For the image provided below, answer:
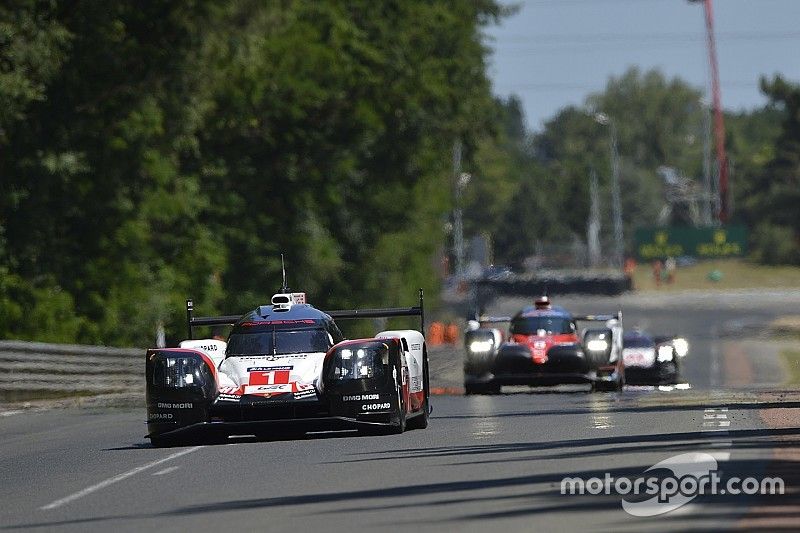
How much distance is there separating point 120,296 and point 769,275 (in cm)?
8644

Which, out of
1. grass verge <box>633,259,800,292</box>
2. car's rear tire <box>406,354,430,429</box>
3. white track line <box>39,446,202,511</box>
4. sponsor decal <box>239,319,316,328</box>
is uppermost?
grass verge <box>633,259,800,292</box>

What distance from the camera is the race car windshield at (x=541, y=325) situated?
107 ft

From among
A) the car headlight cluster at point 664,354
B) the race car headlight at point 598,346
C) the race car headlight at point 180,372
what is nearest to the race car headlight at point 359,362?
the race car headlight at point 180,372

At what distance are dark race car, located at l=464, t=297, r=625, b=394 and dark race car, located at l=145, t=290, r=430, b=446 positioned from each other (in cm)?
1177

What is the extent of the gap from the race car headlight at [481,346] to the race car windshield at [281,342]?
488 inches

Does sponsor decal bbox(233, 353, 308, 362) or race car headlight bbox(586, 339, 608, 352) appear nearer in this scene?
sponsor decal bbox(233, 353, 308, 362)

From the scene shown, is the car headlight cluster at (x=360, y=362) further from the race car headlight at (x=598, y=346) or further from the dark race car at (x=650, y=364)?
the dark race car at (x=650, y=364)

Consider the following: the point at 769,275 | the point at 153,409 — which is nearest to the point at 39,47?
the point at 153,409

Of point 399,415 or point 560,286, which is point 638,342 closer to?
point 399,415

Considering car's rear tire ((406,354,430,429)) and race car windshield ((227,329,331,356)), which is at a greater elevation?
race car windshield ((227,329,331,356))

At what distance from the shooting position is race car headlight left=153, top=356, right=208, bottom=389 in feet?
61.9

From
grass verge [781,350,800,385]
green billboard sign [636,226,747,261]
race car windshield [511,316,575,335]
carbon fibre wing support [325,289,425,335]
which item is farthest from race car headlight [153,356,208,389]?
green billboard sign [636,226,747,261]

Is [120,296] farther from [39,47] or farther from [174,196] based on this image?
[39,47]

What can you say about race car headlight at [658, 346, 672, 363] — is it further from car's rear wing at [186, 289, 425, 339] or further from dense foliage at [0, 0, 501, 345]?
car's rear wing at [186, 289, 425, 339]
